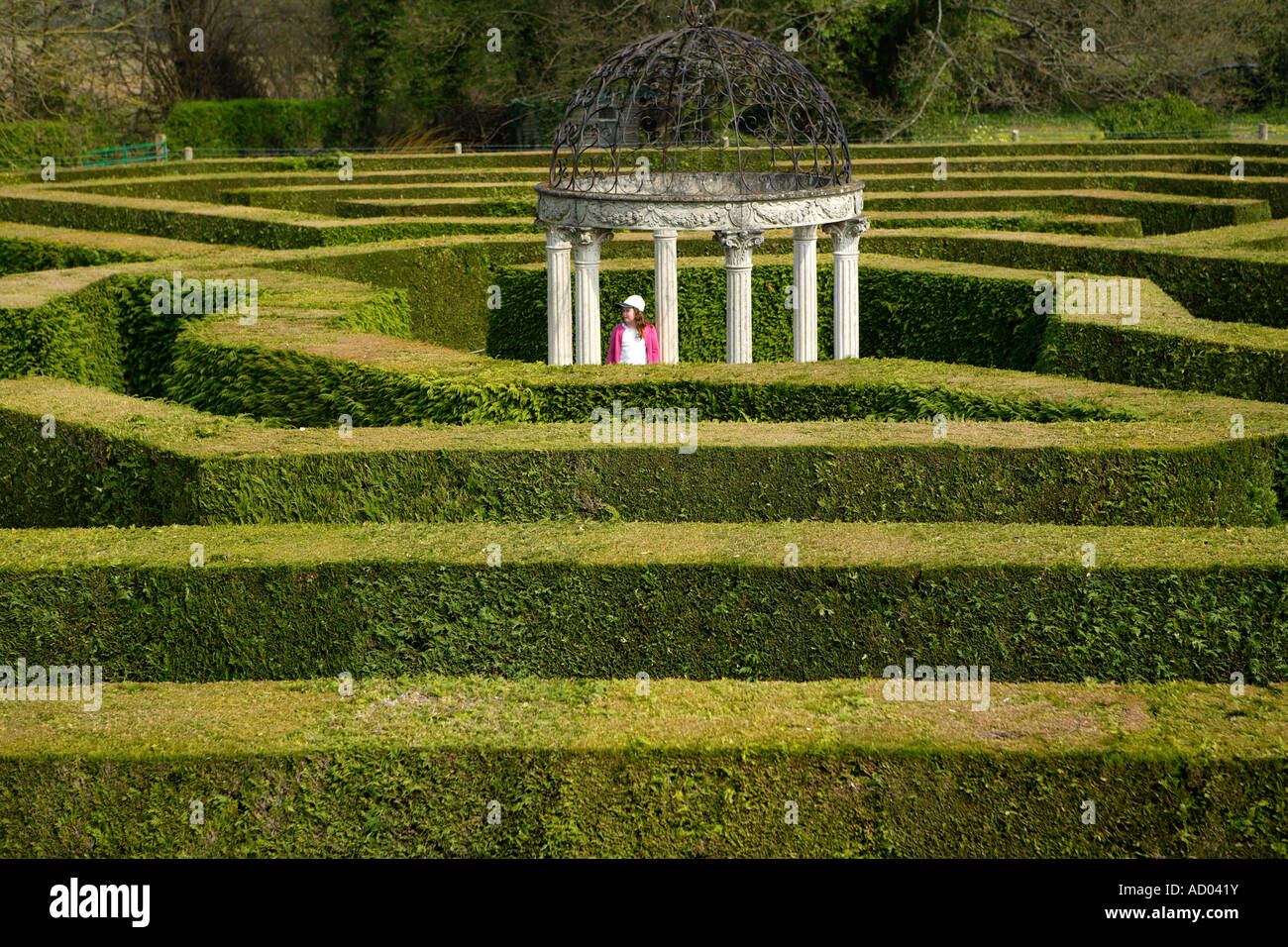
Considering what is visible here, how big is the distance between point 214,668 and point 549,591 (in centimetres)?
242

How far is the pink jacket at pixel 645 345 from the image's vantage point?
52.9 feet

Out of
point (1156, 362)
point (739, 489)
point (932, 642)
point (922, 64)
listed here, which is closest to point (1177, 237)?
point (1156, 362)

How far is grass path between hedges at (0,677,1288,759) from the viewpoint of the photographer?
700 cm

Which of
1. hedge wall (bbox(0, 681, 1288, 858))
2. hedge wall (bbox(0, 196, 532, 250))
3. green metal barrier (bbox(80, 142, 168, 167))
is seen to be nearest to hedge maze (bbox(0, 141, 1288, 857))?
hedge wall (bbox(0, 681, 1288, 858))

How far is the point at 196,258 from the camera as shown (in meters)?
20.8

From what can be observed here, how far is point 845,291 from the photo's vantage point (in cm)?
1652

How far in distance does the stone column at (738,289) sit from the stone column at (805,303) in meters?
0.77

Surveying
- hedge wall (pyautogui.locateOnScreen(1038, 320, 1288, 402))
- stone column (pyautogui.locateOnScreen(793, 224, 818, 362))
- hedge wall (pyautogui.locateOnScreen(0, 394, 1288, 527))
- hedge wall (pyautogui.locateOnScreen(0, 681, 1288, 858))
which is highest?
stone column (pyautogui.locateOnScreen(793, 224, 818, 362))

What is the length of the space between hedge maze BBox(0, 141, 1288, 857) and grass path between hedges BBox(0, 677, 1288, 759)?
0.10ft

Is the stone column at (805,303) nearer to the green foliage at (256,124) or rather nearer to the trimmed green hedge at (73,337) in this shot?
the trimmed green hedge at (73,337)

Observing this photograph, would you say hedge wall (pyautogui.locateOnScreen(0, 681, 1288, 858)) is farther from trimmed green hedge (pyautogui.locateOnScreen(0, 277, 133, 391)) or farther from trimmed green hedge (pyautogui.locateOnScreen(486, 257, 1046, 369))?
trimmed green hedge (pyautogui.locateOnScreen(0, 277, 133, 391))

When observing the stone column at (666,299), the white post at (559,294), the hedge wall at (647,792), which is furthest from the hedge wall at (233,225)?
the hedge wall at (647,792)

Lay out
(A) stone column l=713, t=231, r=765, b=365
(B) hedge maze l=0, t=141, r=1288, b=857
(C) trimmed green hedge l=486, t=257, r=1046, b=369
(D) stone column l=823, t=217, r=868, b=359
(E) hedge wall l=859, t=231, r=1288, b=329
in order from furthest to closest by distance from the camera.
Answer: (E) hedge wall l=859, t=231, r=1288, b=329
(C) trimmed green hedge l=486, t=257, r=1046, b=369
(D) stone column l=823, t=217, r=868, b=359
(A) stone column l=713, t=231, r=765, b=365
(B) hedge maze l=0, t=141, r=1288, b=857

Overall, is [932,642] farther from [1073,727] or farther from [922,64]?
[922,64]
